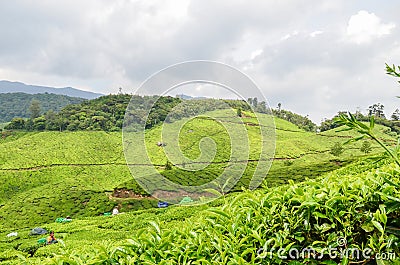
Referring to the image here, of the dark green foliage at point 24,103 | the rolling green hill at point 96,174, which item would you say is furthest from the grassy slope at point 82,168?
the dark green foliage at point 24,103

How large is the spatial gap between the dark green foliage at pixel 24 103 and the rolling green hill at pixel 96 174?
3754 cm

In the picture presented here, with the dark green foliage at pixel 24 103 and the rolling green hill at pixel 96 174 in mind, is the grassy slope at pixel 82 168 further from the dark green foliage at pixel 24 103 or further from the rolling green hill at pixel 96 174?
the dark green foliage at pixel 24 103

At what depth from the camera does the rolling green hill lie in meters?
10.6

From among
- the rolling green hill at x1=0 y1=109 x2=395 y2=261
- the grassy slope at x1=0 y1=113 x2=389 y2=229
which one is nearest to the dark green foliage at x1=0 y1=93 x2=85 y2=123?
the rolling green hill at x1=0 y1=109 x2=395 y2=261

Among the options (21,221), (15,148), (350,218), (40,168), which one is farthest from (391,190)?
(15,148)

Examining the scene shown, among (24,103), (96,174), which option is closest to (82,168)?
(96,174)

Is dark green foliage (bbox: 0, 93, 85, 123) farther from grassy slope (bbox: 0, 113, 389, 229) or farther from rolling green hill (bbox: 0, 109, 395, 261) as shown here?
grassy slope (bbox: 0, 113, 389, 229)

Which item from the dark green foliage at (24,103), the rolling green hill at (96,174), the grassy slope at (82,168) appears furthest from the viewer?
the dark green foliage at (24,103)

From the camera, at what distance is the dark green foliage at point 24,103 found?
72.8 m

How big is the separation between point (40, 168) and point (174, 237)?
31179 millimetres

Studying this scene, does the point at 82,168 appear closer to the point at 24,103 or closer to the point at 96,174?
the point at 96,174

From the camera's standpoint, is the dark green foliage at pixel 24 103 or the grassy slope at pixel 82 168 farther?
the dark green foliage at pixel 24 103

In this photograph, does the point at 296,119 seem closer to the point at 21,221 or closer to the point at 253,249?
the point at 21,221

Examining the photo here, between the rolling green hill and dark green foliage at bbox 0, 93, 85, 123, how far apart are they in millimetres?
37539
